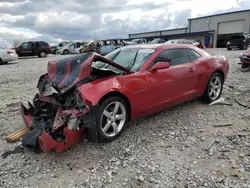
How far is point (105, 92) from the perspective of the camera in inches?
128

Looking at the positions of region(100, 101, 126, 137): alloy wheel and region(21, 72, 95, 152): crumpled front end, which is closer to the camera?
region(21, 72, 95, 152): crumpled front end

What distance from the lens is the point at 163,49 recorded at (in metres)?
4.34

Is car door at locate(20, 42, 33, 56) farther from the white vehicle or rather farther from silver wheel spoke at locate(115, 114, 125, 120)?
silver wheel spoke at locate(115, 114, 125, 120)

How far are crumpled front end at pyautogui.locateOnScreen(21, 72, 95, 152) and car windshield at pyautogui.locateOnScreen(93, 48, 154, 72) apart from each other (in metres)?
0.96

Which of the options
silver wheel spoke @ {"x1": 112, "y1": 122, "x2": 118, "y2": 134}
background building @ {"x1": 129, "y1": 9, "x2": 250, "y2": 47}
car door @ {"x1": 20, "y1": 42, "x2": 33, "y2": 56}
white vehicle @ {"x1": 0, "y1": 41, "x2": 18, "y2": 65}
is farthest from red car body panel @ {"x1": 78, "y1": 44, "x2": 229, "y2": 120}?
background building @ {"x1": 129, "y1": 9, "x2": 250, "y2": 47}

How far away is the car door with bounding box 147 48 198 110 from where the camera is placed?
3936 mm

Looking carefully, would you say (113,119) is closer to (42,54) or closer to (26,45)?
(42,54)

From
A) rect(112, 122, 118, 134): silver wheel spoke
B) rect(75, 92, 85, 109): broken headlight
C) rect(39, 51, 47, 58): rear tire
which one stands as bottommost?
rect(112, 122, 118, 134): silver wheel spoke

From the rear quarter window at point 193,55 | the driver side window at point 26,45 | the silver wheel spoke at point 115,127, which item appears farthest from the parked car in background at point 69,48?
the silver wheel spoke at point 115,127

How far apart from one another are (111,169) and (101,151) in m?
0.43

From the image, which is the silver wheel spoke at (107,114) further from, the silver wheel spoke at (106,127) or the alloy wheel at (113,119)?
the silver wheel spoke at (106,127)

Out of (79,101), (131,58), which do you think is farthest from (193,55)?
(79,101)

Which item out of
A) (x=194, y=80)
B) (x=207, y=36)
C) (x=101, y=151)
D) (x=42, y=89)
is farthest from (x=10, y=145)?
(x=207, y=36)

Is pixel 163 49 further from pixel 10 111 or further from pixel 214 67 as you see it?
pixel 10 111
